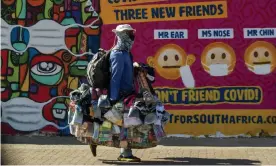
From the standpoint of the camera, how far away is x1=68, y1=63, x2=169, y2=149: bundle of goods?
26.0 ft

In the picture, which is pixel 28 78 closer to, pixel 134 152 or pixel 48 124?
pixel 48 124

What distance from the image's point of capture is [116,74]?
315 inches

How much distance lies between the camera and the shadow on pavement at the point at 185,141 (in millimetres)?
10586

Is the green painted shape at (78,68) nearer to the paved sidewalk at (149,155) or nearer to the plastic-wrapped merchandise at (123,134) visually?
the paved sidewalk at (149,155)

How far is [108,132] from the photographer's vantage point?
7.98m

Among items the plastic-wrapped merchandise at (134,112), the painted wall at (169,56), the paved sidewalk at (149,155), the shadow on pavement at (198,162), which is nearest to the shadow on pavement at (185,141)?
the painted wall at (169,56)

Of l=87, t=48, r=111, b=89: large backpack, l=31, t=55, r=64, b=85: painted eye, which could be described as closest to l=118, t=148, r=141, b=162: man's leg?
l=87, t=48, r=111, b=89: large backpack

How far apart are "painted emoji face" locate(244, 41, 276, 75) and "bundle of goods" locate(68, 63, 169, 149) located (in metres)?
3.68

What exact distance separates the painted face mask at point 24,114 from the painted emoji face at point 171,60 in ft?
8.42

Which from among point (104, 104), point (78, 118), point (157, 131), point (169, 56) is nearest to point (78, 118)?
point (78, 118)

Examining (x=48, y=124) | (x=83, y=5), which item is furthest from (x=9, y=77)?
(x=83, y=5)

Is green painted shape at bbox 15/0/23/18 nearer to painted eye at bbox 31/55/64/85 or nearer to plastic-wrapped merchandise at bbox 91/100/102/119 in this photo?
painted eye at bbox 31/55/64/85

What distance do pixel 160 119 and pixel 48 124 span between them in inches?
168

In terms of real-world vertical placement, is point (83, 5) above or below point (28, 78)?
above
